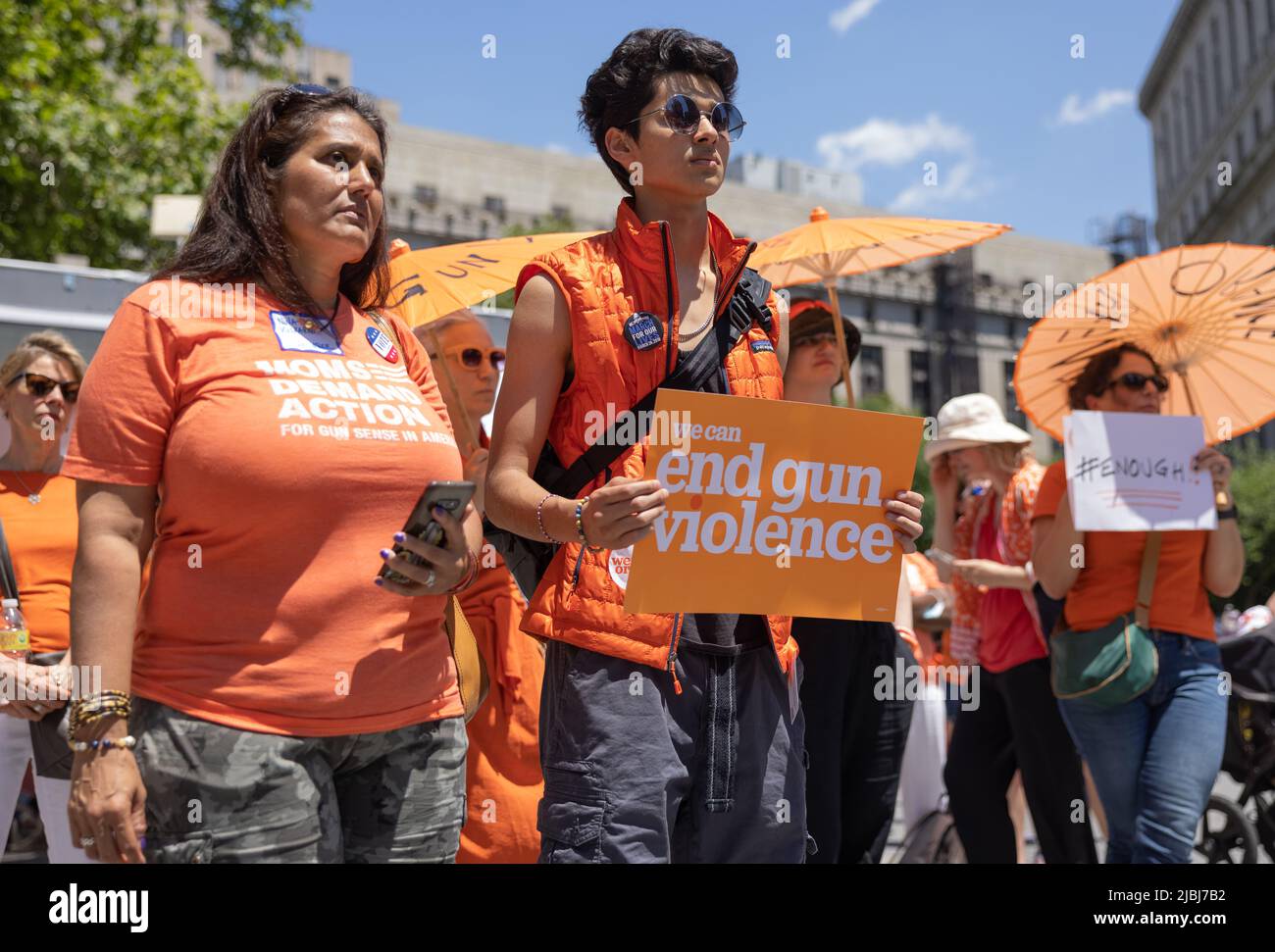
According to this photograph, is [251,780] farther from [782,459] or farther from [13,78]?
[13,78]

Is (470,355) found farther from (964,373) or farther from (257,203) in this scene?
(964,373)

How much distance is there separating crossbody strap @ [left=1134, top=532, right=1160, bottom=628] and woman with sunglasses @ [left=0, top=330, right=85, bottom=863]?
3490 mm

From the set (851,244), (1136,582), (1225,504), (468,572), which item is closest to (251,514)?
(468,572)

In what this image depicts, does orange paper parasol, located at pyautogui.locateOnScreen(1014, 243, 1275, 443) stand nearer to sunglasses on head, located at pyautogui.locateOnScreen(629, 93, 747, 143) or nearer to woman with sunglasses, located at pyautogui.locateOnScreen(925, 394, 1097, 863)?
woman with sunglasses, located at pyautogui.locateOnScreen(925, 394, 1097, 863)

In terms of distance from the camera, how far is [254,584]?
2.25 meters

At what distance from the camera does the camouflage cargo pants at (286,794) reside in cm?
214

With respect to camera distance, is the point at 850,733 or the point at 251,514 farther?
the point at 850,733

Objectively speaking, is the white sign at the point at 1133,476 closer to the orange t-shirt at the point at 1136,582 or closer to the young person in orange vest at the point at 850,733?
the orange t-shirt at the point at 1136,582

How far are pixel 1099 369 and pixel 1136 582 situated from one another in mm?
841

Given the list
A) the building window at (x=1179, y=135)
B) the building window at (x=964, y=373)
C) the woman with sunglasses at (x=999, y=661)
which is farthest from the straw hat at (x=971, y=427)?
the building window at (x=964, y=373)

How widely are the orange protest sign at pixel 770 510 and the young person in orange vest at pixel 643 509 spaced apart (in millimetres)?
57

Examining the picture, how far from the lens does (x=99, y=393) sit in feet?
7.45

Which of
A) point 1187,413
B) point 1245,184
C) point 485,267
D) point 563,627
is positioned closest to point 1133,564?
point 1187,413

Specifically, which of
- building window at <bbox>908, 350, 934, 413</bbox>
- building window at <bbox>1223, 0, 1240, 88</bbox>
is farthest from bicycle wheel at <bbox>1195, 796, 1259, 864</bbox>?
building window at <bbox>908, 350, 934, 413</bbox>
